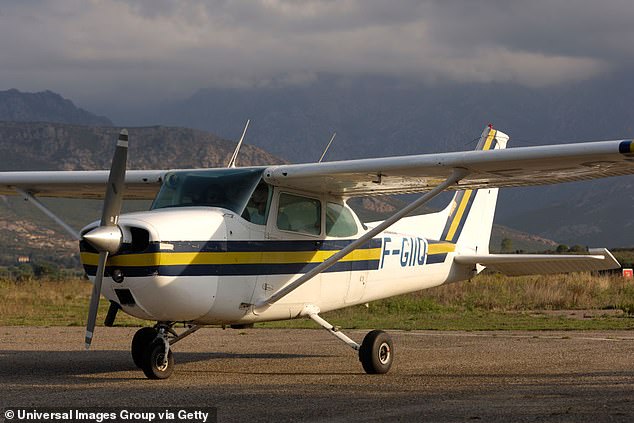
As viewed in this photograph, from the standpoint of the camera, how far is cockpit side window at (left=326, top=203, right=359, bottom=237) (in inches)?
547

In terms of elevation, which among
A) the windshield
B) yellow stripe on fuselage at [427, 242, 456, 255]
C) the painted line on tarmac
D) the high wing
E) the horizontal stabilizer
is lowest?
the painted line on tarmac

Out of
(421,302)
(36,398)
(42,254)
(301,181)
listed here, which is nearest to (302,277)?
(301,181)

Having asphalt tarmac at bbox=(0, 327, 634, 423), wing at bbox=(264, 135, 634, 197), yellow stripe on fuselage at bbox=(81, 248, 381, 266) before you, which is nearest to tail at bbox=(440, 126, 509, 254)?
asphalt tarmac at bbox=(0, 327, 634, 423)

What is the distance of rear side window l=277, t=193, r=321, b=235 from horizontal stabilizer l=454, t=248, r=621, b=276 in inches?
139

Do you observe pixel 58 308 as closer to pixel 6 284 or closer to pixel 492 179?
pixel 6 284

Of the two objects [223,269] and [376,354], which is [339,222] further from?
[223,269]

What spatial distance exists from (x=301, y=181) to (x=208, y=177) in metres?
1.21

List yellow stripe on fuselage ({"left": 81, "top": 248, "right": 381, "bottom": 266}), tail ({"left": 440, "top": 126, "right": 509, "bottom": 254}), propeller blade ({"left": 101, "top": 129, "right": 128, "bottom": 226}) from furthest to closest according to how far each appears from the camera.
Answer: tail ({"left": 440, "top": 126, "right": 509, "bottom": 254})
yellow stripe on fuselage ({"left": 81, "top": 248, "right": 381, "bottom": 266})
propeller blade ({"left": 101, "top": 129, "right": 128, "bottom": 226})

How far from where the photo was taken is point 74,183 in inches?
599

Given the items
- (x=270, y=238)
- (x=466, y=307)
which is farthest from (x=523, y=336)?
(x=466, y=307)

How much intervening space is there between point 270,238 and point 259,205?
436mm

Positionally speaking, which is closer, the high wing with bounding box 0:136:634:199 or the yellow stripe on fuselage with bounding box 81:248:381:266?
the yellow stripe on fuselage with bounding box 81:248:381:266

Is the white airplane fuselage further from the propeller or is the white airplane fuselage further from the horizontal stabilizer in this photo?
the horizontal stabilizer

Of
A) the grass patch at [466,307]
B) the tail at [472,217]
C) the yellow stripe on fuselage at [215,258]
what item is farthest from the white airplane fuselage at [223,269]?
the grass patch at [466,307]
